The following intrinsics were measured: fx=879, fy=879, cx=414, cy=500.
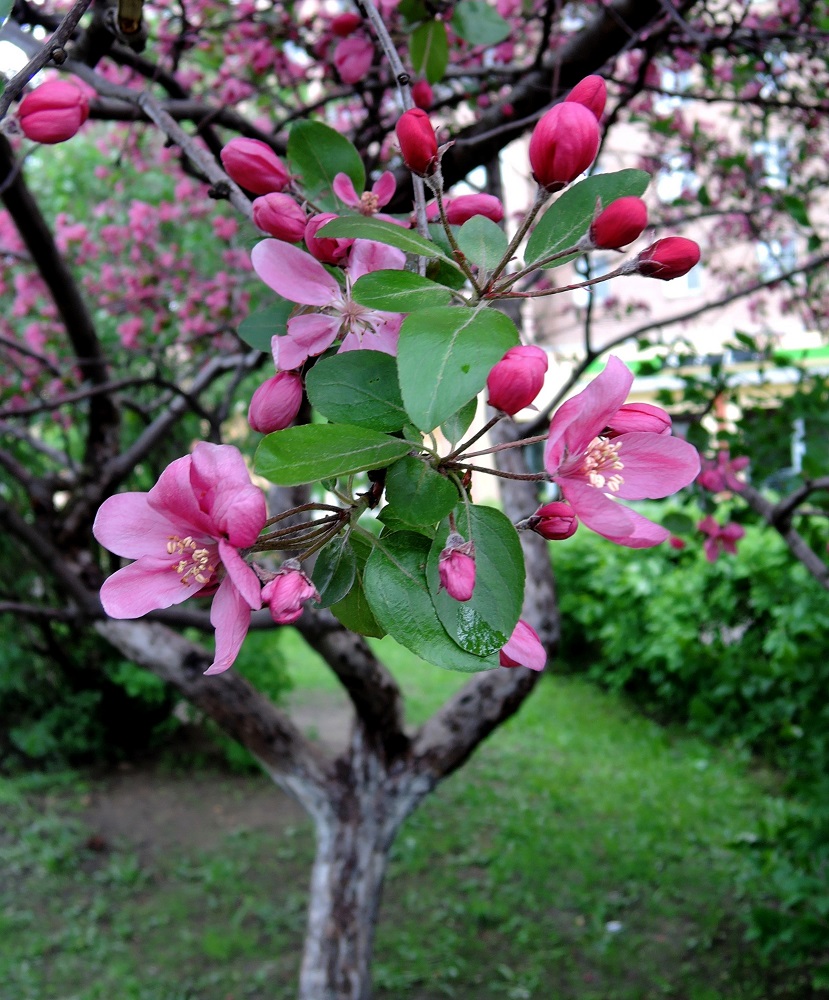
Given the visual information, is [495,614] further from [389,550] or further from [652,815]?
[652,815]

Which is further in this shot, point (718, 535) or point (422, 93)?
point (718, 535)

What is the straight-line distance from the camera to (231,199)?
3.03ft

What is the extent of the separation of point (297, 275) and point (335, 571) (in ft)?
0.83

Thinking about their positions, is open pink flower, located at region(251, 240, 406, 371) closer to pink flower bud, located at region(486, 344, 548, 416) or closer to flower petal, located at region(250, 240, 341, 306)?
flower petal, located at region(250, 240, 341, 306)

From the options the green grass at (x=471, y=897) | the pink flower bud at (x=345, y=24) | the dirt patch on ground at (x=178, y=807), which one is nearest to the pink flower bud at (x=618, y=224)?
the pink flower bud at (x=345, y=24)

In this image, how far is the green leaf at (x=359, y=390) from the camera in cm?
63

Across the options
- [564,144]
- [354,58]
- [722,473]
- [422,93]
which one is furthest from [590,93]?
[722,473]

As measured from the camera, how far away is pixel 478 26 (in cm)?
151

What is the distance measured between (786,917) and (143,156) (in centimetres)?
490

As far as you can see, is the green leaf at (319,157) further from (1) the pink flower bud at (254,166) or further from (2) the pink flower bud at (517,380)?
(2) the pink flower bud at (517,380)

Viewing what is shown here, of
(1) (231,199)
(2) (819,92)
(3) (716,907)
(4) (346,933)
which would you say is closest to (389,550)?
(1) (231,199)

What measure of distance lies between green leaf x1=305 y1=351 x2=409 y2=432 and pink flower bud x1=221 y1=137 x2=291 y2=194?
29 cm

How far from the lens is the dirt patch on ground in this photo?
4.78m

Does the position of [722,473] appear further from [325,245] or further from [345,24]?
[325,245]
